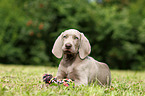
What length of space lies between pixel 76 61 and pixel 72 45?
46 cm

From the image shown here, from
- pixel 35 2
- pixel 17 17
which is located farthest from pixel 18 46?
pixel 35 2

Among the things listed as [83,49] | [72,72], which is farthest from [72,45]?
[72,72]

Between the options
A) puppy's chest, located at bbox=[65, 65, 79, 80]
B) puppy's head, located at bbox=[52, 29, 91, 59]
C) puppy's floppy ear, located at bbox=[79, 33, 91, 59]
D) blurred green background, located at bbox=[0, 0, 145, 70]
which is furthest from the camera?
blurred green background, located at bbox=[0, 0, 145, 70]

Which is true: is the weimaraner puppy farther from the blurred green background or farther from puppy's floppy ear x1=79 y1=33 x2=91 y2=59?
the blurred green background

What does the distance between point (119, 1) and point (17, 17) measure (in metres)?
22.7

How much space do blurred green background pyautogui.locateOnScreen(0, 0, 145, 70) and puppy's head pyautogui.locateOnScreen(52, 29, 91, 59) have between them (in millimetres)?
17779

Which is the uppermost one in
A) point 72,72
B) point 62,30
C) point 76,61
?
point 62,30

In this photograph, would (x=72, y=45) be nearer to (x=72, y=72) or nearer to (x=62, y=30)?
(x=72, y=72)

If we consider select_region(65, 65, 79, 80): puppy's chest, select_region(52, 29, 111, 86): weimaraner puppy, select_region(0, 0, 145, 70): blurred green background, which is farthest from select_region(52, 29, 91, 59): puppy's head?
select_region(0, 0, 145, 70): blurred green background

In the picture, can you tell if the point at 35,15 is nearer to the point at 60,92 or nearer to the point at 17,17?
the point at 17,17

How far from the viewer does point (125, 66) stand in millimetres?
25609

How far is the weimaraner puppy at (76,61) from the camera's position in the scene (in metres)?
4.39

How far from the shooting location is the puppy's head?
435 cm

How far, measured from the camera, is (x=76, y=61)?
459 centimetres
